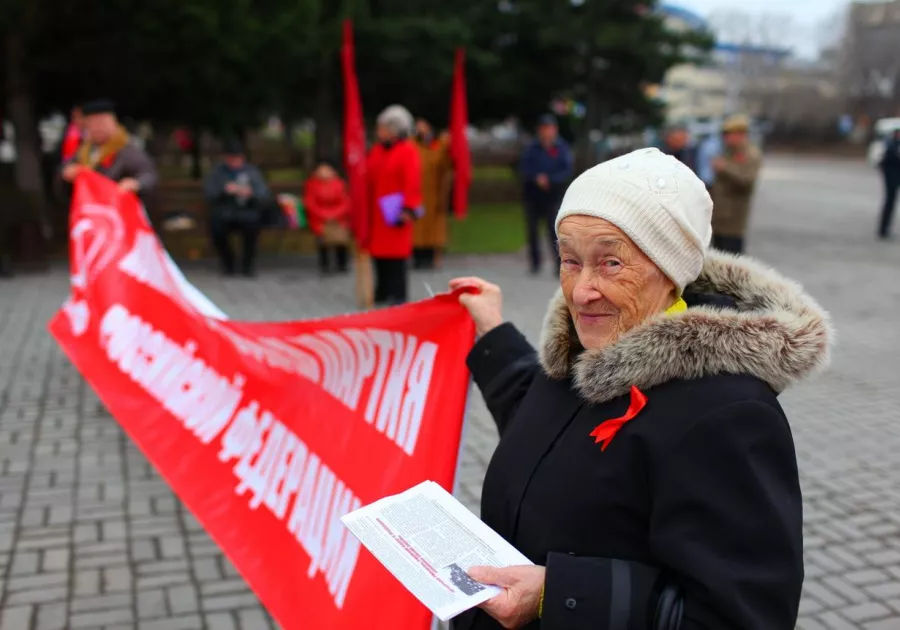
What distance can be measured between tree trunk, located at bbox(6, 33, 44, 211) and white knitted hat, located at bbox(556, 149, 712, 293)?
1200cm

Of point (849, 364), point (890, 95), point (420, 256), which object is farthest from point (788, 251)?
point (890, 95)

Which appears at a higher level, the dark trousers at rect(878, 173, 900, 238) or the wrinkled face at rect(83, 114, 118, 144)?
the wrinkled face at rect(83, 114, 118, 144)

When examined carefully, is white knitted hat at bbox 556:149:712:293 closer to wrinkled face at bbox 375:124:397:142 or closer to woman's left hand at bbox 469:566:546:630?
woman's left hand at bbox 469:566:546:630

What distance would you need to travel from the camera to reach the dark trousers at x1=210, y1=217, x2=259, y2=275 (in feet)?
39.7

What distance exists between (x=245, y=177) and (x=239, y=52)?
7.61 ft

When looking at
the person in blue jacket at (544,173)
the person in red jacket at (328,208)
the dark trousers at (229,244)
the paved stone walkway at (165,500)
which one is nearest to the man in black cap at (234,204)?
the dark trousers at (229,244)

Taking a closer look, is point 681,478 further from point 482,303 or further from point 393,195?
point 393,195

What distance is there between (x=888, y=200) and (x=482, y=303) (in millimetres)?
15171

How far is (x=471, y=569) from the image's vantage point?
180cm

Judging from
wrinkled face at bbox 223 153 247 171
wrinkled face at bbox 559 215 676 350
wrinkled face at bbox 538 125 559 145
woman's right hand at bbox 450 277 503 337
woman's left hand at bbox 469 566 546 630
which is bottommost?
wrinkled face at bbox 223 153 247 171

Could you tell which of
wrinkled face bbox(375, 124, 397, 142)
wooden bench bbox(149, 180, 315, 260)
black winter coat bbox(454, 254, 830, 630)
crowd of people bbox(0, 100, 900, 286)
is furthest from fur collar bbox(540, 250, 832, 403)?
wooden bench bbox(149, 180, 315, 260)

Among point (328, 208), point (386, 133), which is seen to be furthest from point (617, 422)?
point (328, 208)

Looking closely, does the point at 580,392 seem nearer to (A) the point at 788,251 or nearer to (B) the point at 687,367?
(B) the point at 687,367

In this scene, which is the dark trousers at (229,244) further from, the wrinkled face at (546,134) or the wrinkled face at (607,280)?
the wrinkled face at (607,280)
